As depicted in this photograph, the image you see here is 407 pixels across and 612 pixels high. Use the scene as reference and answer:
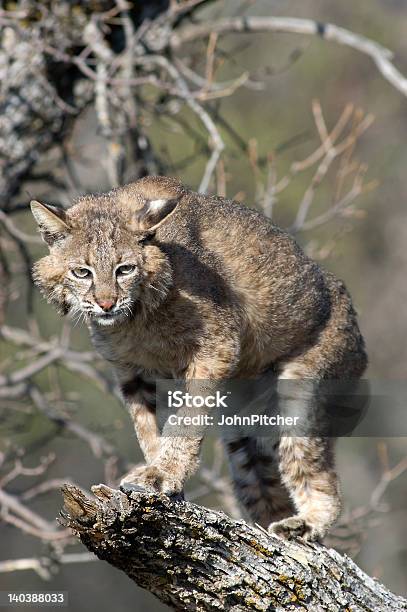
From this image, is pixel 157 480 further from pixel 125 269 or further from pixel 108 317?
pixel 125 269

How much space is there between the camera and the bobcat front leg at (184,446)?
5.23 m

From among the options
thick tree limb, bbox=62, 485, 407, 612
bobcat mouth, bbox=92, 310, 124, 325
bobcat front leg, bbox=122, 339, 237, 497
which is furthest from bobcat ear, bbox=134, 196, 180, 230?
thick tree limb, bbox=62, 485, 407, 612

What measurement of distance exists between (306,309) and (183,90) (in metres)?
2.24

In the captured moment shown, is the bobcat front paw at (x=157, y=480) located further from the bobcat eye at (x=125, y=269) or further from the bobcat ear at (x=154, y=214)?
the bobcat ear at (x=154, y=214)

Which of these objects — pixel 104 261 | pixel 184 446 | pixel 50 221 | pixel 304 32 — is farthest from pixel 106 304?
pixel 304 32

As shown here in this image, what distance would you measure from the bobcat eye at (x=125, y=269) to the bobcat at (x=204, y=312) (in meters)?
0.01

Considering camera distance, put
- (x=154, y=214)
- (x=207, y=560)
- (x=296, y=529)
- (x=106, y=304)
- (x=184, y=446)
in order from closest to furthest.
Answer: (x=207, y=560) → (x=106, y=304) → (x=154, y=214) → (x=184, y=446) → (x=296, y=529)

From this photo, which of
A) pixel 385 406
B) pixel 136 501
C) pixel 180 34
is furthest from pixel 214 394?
pixel 180 34

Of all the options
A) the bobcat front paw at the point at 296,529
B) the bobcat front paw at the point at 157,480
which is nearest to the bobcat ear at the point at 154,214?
the bobcat front paw at the point at 157,480

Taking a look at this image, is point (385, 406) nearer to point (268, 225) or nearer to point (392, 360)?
point (268, 225)

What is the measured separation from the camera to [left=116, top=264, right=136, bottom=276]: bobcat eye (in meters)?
5.07

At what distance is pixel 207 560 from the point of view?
4.51 m

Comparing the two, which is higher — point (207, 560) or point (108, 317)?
point (108, 317)

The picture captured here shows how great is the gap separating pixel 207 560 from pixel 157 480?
0.80m
